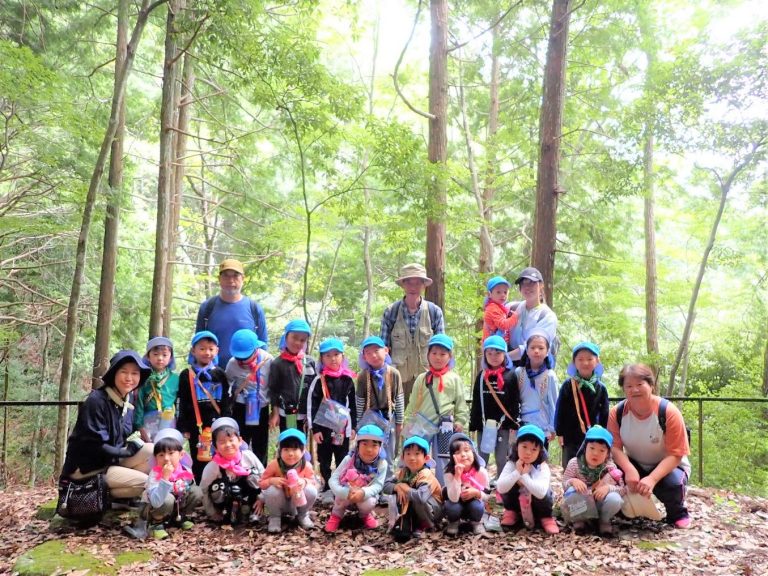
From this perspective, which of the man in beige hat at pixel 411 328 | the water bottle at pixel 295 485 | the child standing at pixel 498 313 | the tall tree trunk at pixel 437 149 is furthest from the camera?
the tall tree trunk at pixel 437 149

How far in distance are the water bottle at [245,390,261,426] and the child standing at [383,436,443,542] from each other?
146 cm

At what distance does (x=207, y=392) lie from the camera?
4684 millimetres

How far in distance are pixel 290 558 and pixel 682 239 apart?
17.2 meters

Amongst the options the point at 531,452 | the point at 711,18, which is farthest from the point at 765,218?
the point at 531,452

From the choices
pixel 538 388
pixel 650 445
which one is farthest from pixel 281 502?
pixel 650 445

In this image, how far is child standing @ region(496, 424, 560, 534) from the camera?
4.14 metres

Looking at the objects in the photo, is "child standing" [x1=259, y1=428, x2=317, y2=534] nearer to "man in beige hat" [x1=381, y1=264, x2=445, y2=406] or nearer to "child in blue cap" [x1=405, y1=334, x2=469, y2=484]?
"child in blue cap" [x1=405, y1=334, x2=469, y2=484]

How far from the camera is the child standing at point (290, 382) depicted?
4.86m

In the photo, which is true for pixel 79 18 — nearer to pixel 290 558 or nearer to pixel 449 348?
pixel 449 348

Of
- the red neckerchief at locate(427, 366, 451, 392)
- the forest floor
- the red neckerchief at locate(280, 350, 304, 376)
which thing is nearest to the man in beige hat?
the red neckerchief at locate(427, 366, 451, 392)

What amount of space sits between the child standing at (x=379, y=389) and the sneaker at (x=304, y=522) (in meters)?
0.86

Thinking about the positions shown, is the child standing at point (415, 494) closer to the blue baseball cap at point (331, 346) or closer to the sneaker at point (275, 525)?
the sneaker at point (275, 525)

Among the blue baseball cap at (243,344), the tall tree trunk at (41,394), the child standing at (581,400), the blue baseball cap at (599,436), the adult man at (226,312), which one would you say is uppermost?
the adult man at (226,312)

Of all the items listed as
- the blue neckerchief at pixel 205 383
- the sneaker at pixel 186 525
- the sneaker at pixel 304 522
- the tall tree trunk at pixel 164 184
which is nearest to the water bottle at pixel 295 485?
the sneaker at pixel 304 522
